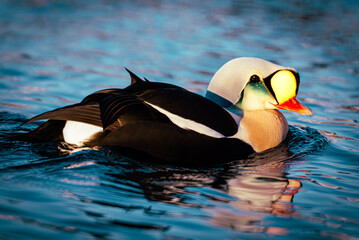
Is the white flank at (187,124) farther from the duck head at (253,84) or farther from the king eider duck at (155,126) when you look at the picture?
the duck head at (253,84)

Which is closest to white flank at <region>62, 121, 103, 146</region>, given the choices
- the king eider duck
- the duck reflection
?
the king eider duck

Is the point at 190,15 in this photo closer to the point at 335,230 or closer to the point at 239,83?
the point at 239,83

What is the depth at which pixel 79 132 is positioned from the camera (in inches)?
134

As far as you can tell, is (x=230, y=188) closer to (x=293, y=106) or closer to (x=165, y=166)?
(x=165, y=166)

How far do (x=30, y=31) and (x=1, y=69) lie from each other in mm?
1821

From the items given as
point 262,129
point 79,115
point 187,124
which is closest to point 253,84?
point 262,129

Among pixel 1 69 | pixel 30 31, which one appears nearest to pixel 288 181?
pixel 1 69

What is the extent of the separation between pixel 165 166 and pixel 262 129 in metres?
0.86

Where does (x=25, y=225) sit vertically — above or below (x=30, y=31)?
below

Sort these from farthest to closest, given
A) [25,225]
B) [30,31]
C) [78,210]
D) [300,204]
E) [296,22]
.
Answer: [296,22], [30,31], [300,204], [78,210], [25,225]

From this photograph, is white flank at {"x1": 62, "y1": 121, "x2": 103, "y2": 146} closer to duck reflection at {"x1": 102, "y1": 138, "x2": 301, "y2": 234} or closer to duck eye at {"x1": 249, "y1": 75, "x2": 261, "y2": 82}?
duck reflection at {"x1": 102, "y1": 138, "x2": 301, "y2": 234}

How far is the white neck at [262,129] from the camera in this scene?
3.63m

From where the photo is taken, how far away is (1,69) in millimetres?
6062

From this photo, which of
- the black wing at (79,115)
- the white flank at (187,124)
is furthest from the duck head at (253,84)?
the black wing at (79,115)
